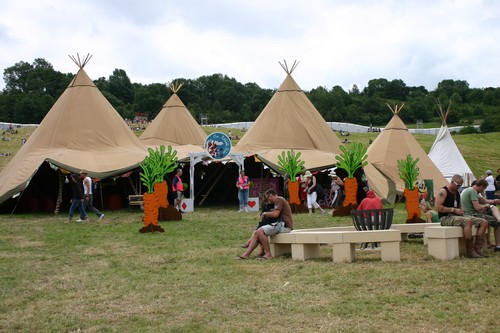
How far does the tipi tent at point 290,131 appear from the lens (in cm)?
2381

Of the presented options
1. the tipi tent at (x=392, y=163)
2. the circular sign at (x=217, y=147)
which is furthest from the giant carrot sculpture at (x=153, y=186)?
the tipi tent at (x=392, y=163)

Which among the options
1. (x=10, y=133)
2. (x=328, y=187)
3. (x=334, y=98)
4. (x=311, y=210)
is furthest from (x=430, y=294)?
(x=334, y=98)

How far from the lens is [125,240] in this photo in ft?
42.8

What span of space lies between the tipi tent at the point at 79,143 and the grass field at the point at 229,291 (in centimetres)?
765

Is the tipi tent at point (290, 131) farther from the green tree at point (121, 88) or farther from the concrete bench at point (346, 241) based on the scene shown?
the green tree at point (121, 88)

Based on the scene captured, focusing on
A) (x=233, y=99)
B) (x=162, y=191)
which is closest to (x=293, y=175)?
(x=162, y=191)

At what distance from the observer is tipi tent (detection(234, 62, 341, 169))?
78.1 feet

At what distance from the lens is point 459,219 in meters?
9.76

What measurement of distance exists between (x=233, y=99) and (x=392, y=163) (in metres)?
59.8

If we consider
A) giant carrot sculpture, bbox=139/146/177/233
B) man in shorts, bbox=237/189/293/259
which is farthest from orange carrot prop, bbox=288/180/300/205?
man in shorts, bbox=237/189/293/259

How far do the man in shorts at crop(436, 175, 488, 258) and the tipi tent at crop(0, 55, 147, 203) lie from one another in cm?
1170

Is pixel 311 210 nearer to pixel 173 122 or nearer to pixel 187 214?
pixel 187 214

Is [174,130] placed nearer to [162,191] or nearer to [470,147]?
[162,191]

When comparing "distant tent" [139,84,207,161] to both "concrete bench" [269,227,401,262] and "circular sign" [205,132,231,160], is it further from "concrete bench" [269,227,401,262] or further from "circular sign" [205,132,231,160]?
"concrete bench" [269,227,401,262]
